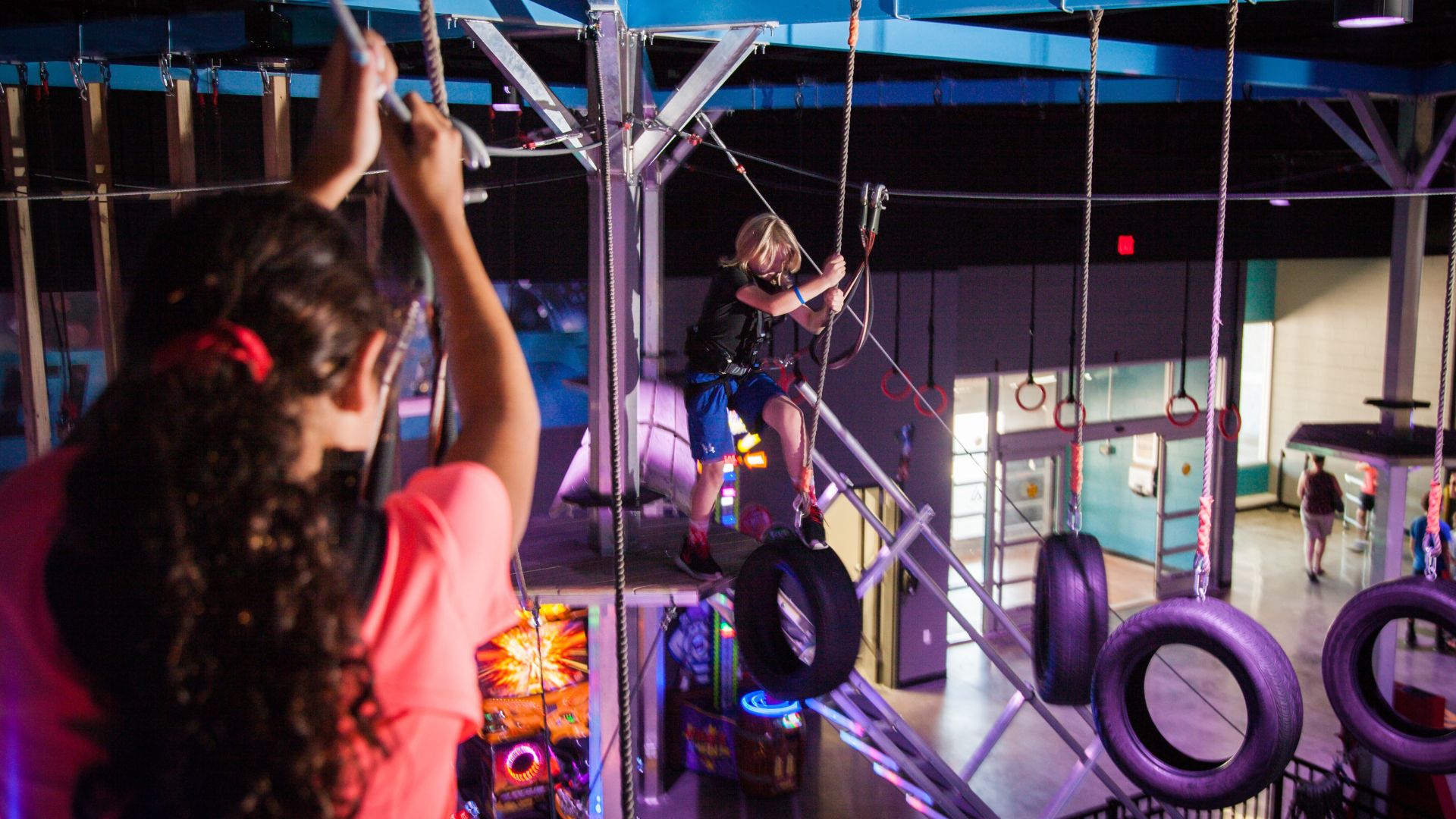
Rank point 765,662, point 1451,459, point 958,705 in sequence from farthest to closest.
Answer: point 958,705 → point 1451,459 → point 765,662

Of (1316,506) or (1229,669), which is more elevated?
(1229,669)

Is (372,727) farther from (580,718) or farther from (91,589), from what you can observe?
(580,718)

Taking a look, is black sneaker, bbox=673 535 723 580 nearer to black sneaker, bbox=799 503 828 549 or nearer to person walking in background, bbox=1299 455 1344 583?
black sneaker, bbox=799 503 828 549

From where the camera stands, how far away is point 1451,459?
6.29 m

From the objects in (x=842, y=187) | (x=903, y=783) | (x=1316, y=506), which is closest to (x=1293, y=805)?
(x=903, y=783)

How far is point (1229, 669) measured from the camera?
312 centimetres

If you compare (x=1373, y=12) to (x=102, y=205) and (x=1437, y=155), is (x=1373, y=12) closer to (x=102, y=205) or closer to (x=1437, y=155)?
(x=1437, y=155)

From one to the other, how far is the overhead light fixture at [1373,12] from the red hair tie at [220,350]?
464 centimetres

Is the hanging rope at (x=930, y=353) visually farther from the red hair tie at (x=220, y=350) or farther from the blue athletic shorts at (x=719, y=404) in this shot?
the red hair tie at (x=220, y=350)

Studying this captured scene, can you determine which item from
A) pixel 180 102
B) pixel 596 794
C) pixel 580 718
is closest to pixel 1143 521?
pixel 580 718

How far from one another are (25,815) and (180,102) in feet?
14.8

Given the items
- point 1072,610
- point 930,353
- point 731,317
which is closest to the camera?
point 1072,610

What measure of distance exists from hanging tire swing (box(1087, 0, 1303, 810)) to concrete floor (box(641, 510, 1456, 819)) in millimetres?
4476

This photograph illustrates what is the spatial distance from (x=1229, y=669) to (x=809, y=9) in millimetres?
2872
